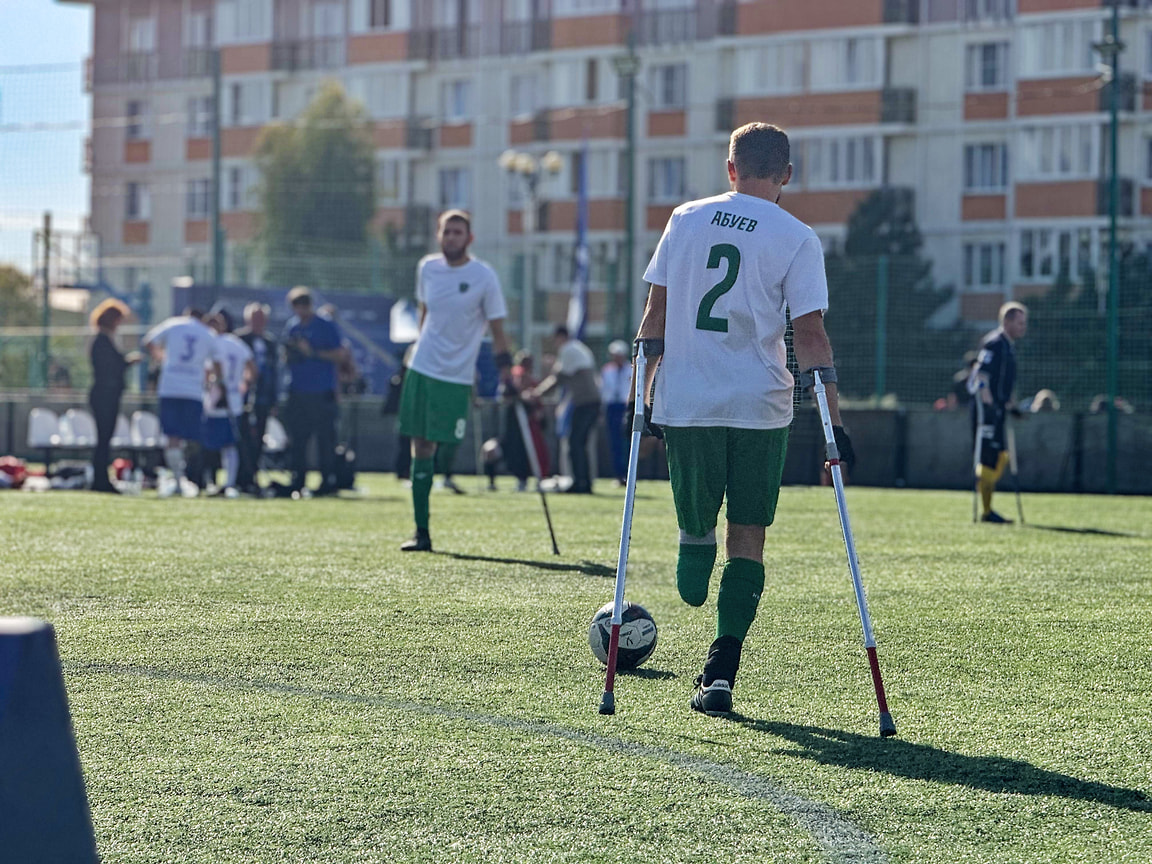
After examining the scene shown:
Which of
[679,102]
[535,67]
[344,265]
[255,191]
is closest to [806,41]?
[679,102]

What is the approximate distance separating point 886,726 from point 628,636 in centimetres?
127

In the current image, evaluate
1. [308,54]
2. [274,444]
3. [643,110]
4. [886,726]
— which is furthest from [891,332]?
[308,54]

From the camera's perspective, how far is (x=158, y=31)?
6303cm

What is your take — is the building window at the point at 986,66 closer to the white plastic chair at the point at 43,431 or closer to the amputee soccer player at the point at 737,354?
the white plastic chair at the point at 43,431

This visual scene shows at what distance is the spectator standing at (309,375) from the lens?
696 inches

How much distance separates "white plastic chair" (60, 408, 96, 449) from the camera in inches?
879

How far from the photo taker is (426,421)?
10.8 m

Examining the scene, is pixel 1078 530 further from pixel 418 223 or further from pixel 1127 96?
pixel 418 223

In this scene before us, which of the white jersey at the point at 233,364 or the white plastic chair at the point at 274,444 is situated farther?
the white plastic chair at the point at 274,444

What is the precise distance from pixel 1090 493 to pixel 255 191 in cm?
3775

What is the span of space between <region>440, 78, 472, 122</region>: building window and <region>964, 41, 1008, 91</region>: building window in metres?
17.1

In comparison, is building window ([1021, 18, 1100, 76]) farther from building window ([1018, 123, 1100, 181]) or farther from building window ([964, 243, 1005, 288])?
building window ([964, 243, 1005, 288])

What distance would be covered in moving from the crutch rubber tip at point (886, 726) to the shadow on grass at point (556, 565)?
4306mm

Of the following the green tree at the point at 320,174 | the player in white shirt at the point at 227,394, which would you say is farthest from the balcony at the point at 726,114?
the player in white shirt at the point at 227,394
